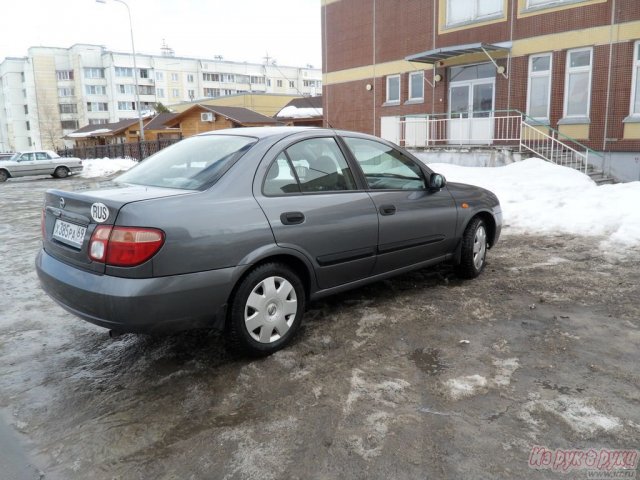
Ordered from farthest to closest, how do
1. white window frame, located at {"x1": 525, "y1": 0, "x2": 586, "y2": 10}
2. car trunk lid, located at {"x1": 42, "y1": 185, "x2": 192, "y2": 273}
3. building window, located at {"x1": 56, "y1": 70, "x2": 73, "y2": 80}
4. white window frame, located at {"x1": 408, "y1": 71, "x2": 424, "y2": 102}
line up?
building window, located at {"x1": 56, "y1": 70, "x2": 73, "y2": 80} < white window frame, located at {"x1": 408, "y1": 71, "x2": 424, "y2": 102} < white window frame, located at {"x1": 525, "y1": 0, "x2": 586, "y2": 10} < car trunk lid, located at {"x1": 42, "y1": 185, "x2": 192, "y2": 273}

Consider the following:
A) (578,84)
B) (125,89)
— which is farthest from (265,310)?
(125,89)

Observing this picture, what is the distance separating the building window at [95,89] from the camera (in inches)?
3214

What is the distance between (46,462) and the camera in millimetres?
2555

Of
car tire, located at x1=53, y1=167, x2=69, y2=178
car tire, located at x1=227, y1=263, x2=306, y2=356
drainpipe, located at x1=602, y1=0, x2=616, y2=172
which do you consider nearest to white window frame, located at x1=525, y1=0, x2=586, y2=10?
drainpipe, located at x1=602, y1=0, x2=616, y2=172

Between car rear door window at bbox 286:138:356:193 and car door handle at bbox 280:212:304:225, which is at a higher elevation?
car rear door window at bbox 286:138:356:193

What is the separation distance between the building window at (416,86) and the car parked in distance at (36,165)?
17388 millimetres

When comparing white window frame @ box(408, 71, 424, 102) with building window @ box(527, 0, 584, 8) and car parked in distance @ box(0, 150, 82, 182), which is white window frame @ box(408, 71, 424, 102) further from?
car parked in distance @ box(0, 150, 82, 182)

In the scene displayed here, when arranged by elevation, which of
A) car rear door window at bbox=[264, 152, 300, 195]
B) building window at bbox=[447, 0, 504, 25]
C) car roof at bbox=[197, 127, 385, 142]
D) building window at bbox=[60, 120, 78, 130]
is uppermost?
building window at bbox=[447, 0, 504, 25]

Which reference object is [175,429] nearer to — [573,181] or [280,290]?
[280,290]

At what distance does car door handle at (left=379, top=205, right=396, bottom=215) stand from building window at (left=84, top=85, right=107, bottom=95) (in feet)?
291

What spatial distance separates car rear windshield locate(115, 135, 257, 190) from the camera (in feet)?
11.6

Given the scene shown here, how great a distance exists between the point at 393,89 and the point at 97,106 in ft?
241

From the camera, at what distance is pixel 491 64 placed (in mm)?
17484

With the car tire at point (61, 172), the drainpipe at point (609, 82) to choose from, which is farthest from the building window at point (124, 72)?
the drainpipe at point (609, 82)
